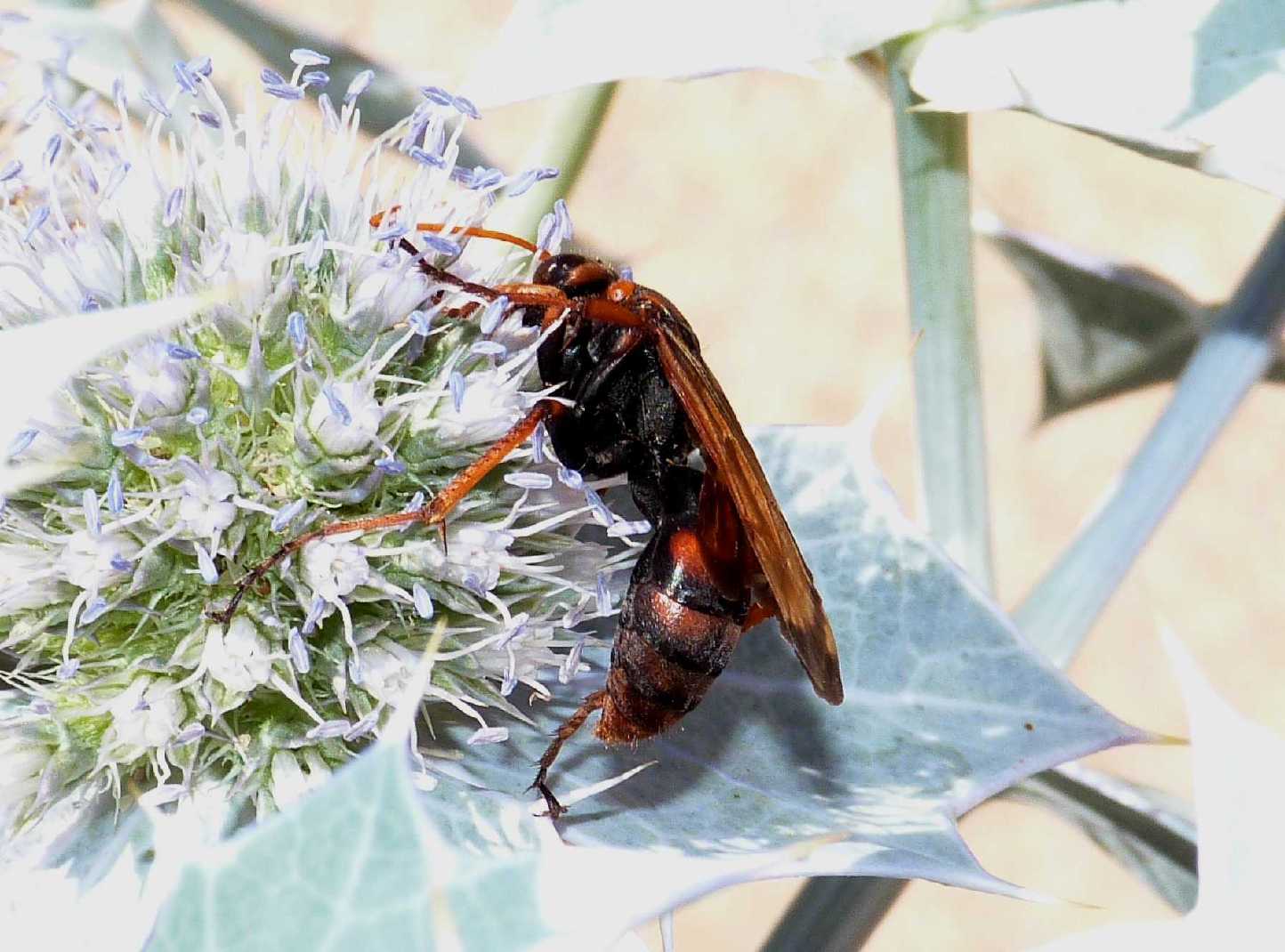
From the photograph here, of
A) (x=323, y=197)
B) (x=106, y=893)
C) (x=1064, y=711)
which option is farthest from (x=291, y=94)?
(x=1064, y=711)

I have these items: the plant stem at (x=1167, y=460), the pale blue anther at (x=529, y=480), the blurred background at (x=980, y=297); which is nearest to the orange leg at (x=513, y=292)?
the pale blue anther at (x=529, y=480)

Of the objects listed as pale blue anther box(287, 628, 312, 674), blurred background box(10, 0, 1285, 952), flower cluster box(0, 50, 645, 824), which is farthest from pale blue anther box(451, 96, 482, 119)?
blurred background box(10, 0, 1285, 952)

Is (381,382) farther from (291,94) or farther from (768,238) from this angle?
(768,238)

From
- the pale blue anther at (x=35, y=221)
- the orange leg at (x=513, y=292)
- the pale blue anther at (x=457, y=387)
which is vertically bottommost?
the pale blue anther at (x=35, y=221)

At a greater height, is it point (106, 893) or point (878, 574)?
point (878, 574)

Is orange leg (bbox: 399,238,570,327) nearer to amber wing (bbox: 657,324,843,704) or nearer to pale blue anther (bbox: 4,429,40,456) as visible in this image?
amber wing (bbox: 657,324,843,704)

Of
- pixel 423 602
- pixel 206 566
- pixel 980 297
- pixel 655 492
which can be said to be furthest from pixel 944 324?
pixel 980 297

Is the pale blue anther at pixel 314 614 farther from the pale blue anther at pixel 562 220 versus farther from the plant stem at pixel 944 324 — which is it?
the plant stem at pixel 944 324
